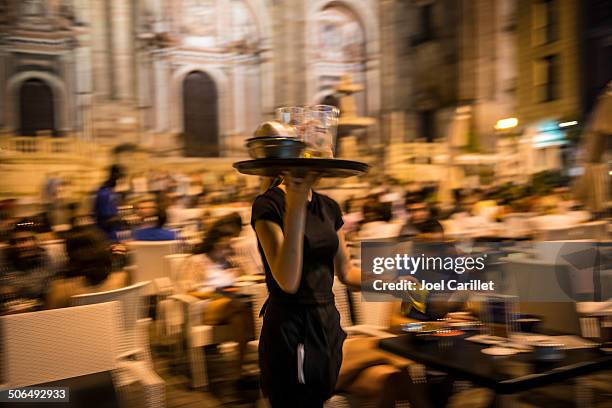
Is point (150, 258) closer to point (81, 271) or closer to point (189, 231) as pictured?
point (189, 231)

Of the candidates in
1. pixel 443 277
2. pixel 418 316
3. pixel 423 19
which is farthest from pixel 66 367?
pixel 423 19

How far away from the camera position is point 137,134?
13.7 meters

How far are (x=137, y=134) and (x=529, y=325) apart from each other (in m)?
12.4

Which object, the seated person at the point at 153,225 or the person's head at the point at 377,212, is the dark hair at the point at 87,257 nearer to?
the seated person at the point at 153,225

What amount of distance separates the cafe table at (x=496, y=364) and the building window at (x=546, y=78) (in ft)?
50.1

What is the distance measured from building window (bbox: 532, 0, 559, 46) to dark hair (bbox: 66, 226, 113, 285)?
1643cm

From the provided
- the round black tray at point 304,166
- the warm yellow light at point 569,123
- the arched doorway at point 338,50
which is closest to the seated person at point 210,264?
the round black tray at point 304,166

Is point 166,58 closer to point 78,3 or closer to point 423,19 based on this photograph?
point 78,3

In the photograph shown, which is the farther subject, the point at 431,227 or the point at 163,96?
the point at 163,96

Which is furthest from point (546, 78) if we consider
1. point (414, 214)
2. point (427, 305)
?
point (427, 305)

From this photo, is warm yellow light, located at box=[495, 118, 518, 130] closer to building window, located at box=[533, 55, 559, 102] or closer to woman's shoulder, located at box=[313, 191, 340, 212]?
building window, located at box=[533, 55, 559, 102]

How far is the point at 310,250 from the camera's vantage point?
166 cm

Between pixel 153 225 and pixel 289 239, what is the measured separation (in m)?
4.20

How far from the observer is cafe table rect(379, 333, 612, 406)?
2150 mm
